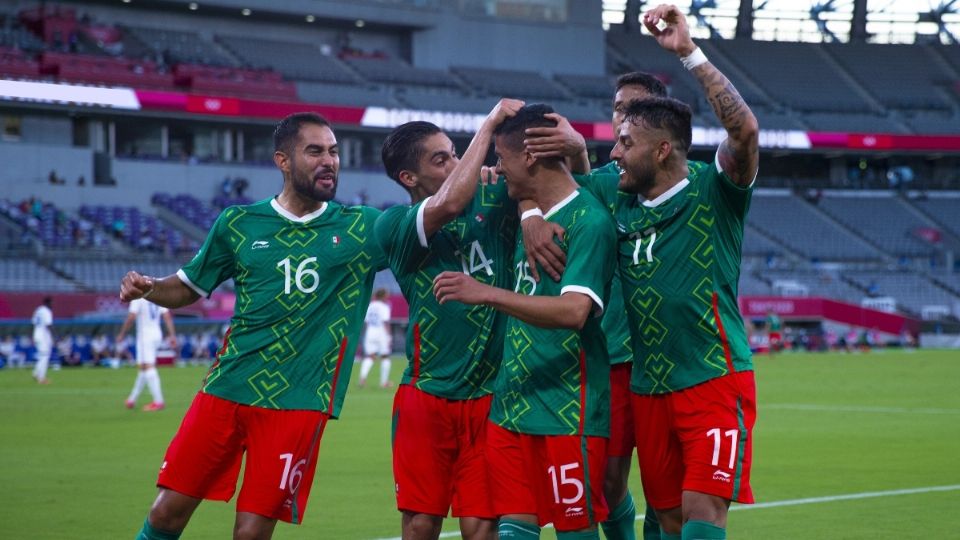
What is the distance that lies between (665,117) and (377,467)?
8.73 metres

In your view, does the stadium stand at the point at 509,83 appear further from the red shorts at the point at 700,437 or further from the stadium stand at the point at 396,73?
the red shorts at the point at 700,437

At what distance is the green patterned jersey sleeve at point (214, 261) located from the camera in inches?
279

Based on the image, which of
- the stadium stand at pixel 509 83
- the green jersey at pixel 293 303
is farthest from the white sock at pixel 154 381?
the stadium stand at pixel 509 83

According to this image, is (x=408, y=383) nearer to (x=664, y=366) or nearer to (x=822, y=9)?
(x=664, y=366)

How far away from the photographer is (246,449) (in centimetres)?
681

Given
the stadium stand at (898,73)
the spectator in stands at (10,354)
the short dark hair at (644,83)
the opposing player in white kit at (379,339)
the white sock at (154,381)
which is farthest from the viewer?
the stadium stand at (898,73)

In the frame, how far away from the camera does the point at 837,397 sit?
25234mm

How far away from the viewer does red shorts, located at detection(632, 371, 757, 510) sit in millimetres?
6180

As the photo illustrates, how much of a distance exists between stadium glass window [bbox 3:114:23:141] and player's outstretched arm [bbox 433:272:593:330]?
48397 mm

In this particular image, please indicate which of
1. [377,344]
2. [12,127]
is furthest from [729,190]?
[12,127]

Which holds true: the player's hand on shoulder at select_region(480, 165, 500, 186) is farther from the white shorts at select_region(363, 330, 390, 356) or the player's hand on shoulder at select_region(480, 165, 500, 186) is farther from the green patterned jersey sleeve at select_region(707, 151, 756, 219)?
the white shorts at select_region(363, 330, 390, 356)

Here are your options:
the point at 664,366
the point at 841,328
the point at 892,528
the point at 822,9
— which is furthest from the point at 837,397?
the point at 822,9

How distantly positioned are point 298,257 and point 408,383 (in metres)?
0.87

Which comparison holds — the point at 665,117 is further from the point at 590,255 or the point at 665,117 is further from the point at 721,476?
the point at 721,476
